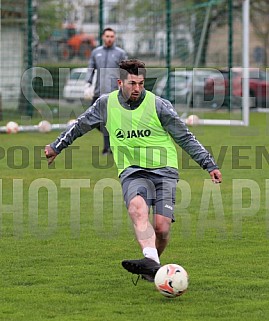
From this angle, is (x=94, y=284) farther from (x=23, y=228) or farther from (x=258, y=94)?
(x=258, y=94)

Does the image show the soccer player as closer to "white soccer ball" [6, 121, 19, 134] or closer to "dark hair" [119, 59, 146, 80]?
"dark hair" [119, 59, 146, 80]

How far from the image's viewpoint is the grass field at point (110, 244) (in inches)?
275

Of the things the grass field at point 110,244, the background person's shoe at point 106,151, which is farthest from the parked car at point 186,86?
the grass field at point 110,244

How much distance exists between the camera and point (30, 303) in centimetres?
709

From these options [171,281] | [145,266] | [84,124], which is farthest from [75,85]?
[171,281]

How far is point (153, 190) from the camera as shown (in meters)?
7.78

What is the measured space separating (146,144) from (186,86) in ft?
61.3

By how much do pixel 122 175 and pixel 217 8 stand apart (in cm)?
2044

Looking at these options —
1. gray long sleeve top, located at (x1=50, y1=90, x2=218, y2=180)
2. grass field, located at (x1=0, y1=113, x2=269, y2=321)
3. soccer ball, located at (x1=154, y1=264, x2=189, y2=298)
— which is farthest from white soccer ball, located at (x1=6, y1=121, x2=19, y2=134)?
soccer ball, located at (x1=154, y1=264, x2=189, y2=298)

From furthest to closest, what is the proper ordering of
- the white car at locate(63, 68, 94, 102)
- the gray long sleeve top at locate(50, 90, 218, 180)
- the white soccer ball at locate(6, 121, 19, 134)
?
the white car at locate(63, 68, 94, 102) < the white soccer ball at locate(6, 121, 19, 134) < the gray long sleeve top at locate(50, 90, 218, 180)

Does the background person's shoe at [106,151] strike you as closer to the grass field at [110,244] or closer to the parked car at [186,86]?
the grass field at [110,244]

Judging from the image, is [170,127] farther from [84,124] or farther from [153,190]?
[84,124]

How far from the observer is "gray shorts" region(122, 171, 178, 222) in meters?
7.66

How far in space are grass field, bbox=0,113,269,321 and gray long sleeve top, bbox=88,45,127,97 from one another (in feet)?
4.31
